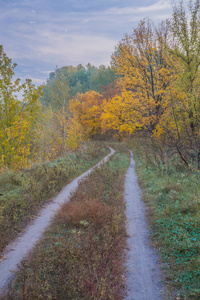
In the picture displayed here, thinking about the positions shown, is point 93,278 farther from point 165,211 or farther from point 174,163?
point 174,163

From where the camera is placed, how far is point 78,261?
162 inches

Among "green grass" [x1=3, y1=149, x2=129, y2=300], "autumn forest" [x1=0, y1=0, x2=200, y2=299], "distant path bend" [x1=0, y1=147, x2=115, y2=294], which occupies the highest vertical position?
"autumn forest" [x1=0, y1=0, x2=200, y2=299]

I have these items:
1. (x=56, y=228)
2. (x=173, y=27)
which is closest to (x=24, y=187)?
(x=56, y=228)

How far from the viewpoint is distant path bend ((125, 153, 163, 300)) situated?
366 centimetres

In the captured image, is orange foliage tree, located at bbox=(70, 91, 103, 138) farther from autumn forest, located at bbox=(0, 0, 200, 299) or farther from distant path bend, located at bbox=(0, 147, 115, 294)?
distant path bend, located at bbox=(0, 147, 115, 294)

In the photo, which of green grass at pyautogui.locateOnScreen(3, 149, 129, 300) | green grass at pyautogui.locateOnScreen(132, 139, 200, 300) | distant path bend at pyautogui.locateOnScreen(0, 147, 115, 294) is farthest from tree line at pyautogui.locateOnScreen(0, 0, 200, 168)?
distant path bend at pyautogui.locateOnScreen(0, 147, 115, 294)

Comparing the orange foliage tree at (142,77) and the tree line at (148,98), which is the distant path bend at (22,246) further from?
the orange foliage tree at (142,77)

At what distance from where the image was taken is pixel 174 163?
11.9 m

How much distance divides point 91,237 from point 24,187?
4.61m

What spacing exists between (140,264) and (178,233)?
→ 137 cm

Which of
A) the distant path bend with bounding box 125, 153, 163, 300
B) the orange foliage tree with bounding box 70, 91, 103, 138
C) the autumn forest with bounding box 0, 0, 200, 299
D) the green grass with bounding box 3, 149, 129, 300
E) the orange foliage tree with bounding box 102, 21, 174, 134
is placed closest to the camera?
the green grass with bounding box 3, 149, 129, 300

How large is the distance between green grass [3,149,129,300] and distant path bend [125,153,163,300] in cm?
22

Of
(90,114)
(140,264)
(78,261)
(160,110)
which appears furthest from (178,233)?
(90,114)

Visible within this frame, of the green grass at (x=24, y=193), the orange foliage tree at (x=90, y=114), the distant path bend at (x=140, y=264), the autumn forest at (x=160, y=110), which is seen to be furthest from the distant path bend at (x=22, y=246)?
the orange foliage tree at (x=90, y=114)
